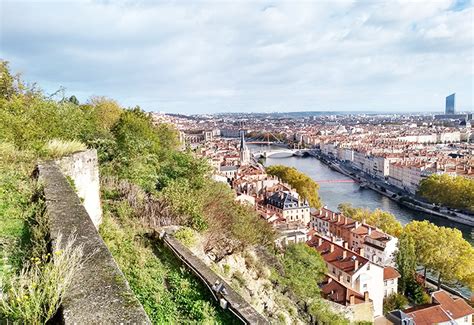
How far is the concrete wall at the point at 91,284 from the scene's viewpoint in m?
1.75

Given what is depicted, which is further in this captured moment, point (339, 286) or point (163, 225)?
point (339, 286)

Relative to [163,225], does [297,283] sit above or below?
below

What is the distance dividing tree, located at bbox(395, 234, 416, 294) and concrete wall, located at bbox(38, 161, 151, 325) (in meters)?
16.8

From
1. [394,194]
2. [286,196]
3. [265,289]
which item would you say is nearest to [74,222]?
[265,289]

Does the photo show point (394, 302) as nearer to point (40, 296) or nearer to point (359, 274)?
point (359, 274)

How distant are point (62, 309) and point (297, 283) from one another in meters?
8.81

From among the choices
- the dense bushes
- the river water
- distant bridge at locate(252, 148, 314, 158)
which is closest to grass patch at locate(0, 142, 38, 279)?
the dense bushes

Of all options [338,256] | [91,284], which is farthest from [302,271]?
[91,284]

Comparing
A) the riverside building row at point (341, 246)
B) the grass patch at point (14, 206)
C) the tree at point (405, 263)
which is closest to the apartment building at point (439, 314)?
the riverside building row at point (341, 246)

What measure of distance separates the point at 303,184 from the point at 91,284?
29.9 metres

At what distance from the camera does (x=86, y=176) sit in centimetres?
518

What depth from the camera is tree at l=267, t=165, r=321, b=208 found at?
29938mm

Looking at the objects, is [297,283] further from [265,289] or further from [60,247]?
[60,247]

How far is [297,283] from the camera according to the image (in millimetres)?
9891
